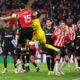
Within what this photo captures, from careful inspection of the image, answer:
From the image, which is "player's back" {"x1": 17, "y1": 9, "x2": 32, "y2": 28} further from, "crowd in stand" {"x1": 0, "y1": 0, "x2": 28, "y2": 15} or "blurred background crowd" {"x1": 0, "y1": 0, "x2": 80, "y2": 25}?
"crowd in stand" {"x1": 0, "y1": 0, "x2": 28, "y2": 15}

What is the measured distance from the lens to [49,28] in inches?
667

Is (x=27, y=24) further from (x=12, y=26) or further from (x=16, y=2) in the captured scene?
(x=16, y=2)

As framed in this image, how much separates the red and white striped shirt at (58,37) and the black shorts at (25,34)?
2.71ft

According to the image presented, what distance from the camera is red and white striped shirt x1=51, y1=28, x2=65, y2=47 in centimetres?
1644

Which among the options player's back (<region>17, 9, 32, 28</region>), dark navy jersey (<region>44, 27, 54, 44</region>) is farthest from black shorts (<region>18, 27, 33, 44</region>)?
dark navy jersey (<region>44, 27, 54, 44</region>)

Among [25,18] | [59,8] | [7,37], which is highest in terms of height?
[25,18]

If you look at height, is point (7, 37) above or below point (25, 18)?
below

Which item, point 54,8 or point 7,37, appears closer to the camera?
point 7,37

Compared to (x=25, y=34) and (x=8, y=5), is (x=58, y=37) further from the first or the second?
(x=8, y=5)

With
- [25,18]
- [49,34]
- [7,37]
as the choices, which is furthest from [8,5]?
[25,18]

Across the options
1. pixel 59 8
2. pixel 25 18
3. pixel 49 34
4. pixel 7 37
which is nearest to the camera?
pixel 25 18

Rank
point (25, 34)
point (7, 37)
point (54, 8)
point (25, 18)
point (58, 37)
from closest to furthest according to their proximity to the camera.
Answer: point (25, 18) → point (25, 34) → point (58, 37) → point (7, 37) → point (54, 8)

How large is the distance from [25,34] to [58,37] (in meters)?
1.20

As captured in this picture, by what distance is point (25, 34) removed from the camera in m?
16.5
